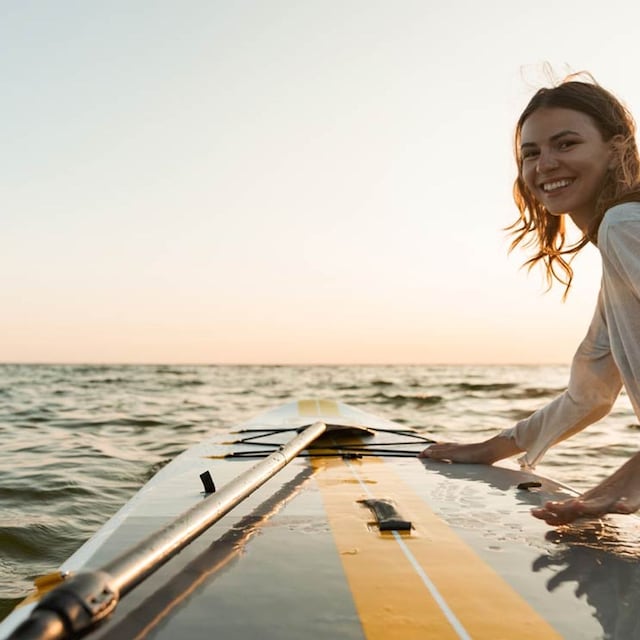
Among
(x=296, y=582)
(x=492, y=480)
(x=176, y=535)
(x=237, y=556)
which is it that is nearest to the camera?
(x=176, y=535)

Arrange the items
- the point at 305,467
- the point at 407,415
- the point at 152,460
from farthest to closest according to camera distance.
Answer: the point at 407,415 < the point at 152,460 < the point at 305,467

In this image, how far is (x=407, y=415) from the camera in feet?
36.7

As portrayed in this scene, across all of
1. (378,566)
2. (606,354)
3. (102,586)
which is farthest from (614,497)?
(102,586)

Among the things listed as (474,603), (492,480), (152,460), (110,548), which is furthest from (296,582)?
(152,460)

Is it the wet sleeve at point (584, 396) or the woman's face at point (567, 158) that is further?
the wet sleeve at point (584, 396)

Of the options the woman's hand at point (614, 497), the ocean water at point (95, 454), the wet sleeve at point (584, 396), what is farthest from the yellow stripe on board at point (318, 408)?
the woman's hand at point (614, 497)

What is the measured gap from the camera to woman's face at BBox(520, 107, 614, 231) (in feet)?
6.77

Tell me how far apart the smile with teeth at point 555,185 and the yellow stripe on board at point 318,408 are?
13.1 ft

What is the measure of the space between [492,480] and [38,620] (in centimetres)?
220

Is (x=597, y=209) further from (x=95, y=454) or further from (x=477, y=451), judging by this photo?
(x=95, y=454)

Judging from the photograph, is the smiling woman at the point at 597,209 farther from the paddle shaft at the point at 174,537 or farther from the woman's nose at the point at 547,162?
the paddle shaft at the point at 174,537

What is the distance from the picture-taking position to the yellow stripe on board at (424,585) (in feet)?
4.32

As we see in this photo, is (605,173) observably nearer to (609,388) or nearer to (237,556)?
(609,388)

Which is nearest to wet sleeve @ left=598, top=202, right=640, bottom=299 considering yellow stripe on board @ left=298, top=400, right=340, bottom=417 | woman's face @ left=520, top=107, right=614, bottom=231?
woman's face @ left=520, top=107, right=614, bottom=231
